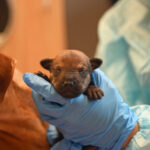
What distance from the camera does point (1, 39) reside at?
2.12 m

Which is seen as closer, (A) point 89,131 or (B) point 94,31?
(A) point 89,131

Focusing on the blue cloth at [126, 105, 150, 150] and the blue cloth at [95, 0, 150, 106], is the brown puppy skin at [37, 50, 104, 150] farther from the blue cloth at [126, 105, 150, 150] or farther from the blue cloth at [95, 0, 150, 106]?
the blue cloth at [95, 0, 150, 106]

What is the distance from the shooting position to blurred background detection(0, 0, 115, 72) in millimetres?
2285

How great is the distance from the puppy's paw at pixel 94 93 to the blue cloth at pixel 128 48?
0.32 m

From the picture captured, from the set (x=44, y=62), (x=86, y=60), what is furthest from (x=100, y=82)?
(x=44, y=62)

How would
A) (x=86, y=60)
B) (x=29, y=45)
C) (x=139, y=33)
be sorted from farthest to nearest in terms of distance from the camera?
(x=29, y=45)
(x=139, y=33)
(x=86, y=60)

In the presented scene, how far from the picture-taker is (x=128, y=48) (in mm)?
1208

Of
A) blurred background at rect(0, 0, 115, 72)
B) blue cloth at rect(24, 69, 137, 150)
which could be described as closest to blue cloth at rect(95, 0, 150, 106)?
blue cloth at rect(24, 69, 137, 150)

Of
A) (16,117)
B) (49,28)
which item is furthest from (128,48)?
(49,28)

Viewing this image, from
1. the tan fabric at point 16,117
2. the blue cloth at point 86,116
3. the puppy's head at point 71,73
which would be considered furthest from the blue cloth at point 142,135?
the tan fabric at point 16,117

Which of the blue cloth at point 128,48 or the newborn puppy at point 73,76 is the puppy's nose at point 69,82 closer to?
the newborn puppy at point 73,76

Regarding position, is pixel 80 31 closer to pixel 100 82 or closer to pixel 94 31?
pixel 94 31

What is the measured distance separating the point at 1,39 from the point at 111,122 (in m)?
1.67

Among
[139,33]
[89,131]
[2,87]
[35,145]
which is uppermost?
[139,33]
